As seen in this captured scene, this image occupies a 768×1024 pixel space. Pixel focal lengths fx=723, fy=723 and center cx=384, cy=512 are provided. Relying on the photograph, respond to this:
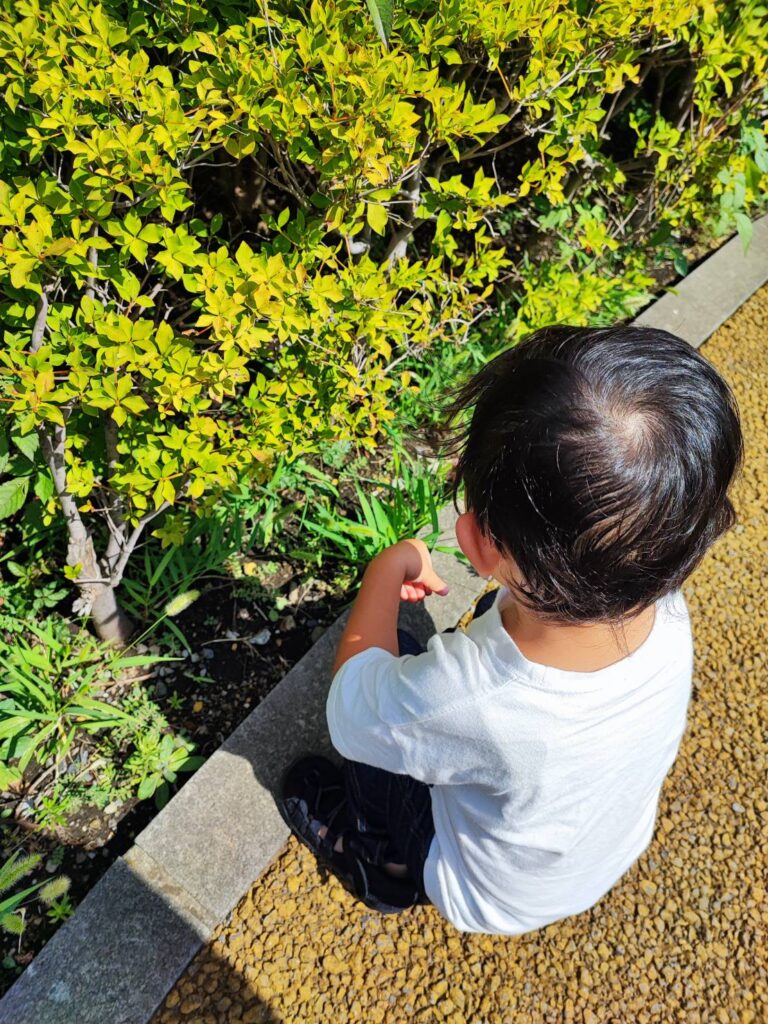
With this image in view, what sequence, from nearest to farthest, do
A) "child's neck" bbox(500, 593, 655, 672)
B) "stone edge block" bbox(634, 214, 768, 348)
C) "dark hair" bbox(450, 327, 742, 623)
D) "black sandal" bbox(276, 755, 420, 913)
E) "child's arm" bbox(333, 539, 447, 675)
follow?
"dark hair" bbox(450, 327, 742, 623) < "child's neck" bbox(500, 593, 655, 672) < "child's arm" bbox(333, 539, 447, 675) < "black sandal" bbox(276, 755, 420, 913) < "stone edge block" bbox(634, 214, 768, 348)

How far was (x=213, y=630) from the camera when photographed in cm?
225

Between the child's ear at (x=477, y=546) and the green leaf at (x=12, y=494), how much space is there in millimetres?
1134

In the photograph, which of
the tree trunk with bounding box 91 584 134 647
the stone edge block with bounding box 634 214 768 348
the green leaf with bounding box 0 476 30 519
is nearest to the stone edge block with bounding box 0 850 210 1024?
the tree trunk with bounding box 91 584 134 647

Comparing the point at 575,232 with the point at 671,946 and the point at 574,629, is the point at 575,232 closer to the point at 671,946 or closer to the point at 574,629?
the point at 574,629

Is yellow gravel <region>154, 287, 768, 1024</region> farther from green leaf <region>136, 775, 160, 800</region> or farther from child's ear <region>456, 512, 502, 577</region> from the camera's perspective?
child's ear <region>456, 512, 502, 577</region>

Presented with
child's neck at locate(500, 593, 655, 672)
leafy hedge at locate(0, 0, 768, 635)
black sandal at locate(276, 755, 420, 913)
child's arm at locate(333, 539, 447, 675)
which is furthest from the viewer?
black sandal at locate(276, 755, 420, 913)

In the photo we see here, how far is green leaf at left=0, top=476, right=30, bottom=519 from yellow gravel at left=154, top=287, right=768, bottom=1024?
45.2 inches

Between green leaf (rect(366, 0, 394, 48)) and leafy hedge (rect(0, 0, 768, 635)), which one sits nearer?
green leaf (rect(366, 0, 394, 48))

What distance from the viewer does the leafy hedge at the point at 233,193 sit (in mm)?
1371

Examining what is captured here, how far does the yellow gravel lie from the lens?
1.80 metres

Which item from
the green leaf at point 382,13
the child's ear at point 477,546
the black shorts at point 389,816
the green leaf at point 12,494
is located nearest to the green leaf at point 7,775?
the green leaf at point 12,494

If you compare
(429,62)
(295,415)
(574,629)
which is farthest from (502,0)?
(574,629)

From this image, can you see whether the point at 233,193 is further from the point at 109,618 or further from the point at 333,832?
the point at 333,832

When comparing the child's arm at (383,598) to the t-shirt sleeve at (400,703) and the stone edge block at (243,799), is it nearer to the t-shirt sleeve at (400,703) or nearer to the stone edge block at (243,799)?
the t-shirt sleeve at (400,703)
